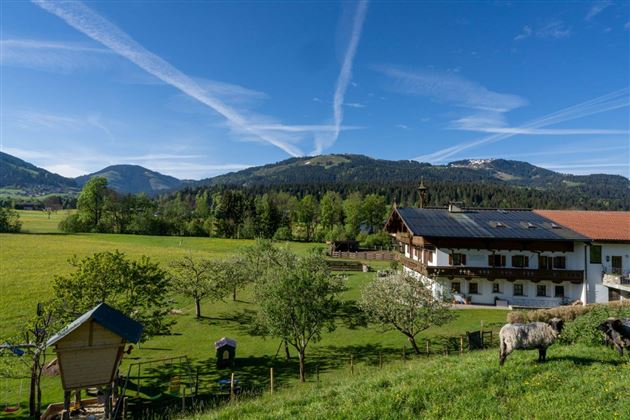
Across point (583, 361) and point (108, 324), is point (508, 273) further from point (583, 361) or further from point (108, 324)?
point (108, 324)

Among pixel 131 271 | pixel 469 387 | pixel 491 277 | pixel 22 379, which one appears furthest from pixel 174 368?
pixel 491 277

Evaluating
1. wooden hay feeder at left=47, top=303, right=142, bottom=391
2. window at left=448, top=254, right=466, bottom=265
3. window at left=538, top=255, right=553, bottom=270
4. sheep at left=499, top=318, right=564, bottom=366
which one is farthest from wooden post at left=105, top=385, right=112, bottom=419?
window at left=538, top=255, right=553, bottom=270

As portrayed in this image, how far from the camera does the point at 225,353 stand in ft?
84.3

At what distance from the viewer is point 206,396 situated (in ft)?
68.1

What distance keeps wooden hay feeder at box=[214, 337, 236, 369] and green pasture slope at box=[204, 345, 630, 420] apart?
43.4 feet

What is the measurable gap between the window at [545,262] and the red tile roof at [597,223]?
15.3 feet

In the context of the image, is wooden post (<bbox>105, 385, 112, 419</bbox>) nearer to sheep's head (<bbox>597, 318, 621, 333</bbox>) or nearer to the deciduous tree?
the deciduous tree

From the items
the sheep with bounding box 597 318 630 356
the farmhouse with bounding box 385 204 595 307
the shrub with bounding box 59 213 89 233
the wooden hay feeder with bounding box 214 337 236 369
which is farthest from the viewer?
the shrub with bounding box 59 213 89 233

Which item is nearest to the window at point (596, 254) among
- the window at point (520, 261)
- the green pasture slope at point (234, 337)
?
the window at point (520, 261)

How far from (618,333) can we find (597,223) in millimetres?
35769

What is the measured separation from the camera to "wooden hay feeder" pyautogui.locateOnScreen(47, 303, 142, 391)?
1355 centimetres

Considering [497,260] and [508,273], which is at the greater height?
[497,260]

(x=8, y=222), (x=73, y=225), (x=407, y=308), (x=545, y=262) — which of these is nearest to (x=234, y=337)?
(x=407, y=308)

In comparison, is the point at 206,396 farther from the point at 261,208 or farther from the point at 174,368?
the point at 261,208
